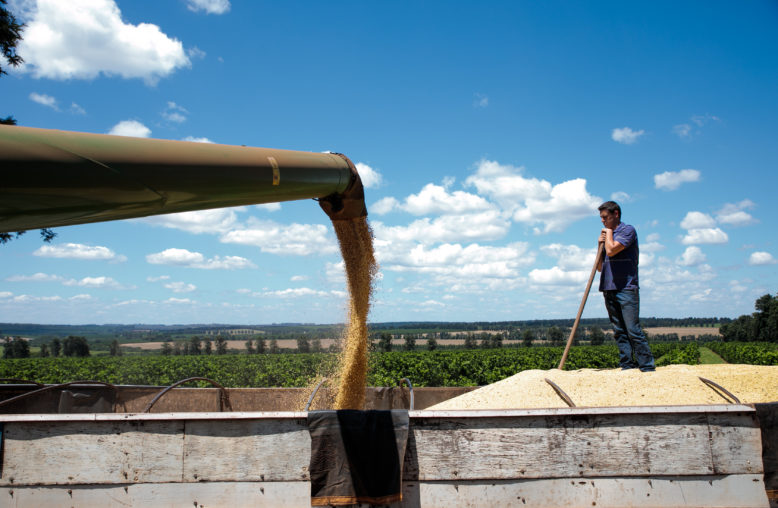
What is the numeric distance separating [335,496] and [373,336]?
2107 mm

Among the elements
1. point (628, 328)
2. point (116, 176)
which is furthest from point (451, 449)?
point (628, 328)

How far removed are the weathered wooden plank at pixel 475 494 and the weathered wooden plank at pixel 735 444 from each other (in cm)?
5

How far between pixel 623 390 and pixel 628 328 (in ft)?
4.32

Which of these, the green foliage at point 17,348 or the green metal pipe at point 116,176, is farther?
the green foliage at point 17,348

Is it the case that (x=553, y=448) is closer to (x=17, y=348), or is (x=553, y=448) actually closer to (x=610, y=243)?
(x=610, y=243)

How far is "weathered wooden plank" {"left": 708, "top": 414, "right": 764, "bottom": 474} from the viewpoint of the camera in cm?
255

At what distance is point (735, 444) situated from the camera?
256cm

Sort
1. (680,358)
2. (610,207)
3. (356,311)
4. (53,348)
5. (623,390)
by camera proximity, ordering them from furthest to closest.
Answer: (53,348) < (680,358) < (610,207) < (356,311) < (623,390)

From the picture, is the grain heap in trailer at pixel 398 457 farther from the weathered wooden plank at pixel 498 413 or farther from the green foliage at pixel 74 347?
the green foliage at pixel 74 347

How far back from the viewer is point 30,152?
3.93 ft

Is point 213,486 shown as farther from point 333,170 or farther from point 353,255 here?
point 353,255

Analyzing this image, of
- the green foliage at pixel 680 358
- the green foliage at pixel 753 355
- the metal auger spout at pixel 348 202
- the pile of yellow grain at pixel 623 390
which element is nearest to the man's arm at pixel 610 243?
the pile of yellow grain at pixel 623 390

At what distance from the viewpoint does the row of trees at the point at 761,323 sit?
57.4 meters

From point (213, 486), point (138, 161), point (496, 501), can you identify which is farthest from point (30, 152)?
point (496, 501)
